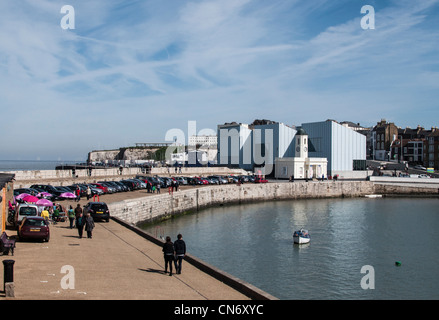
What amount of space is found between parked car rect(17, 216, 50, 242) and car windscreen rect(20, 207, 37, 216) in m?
2.79

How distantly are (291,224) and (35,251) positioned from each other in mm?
33009

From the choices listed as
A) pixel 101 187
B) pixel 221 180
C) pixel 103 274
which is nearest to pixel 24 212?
pixel 103 274

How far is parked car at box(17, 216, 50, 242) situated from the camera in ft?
69.9

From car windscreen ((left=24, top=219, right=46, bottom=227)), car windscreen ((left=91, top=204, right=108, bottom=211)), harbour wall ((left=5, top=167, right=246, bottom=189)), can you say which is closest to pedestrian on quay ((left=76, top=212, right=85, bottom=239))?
car windscreen ((left=24, top=219, right=46, bottom=227))

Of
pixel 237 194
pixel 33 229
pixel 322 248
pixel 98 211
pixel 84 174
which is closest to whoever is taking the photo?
pixel 33 229

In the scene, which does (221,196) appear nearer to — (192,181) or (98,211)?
(192,181)

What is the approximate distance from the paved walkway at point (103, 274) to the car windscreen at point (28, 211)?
2.09 m

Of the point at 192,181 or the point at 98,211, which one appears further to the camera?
the point at 192,181

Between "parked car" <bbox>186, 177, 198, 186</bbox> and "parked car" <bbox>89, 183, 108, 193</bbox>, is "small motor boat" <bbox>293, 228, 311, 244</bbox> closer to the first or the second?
"parked car" <bbox>89, 183, 108, 193</bbox>

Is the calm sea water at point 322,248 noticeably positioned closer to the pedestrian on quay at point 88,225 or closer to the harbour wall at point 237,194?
the harbour wall at point 237,194

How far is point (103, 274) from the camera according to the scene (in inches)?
651

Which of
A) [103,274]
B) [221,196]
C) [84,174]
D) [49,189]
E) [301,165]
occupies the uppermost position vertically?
[301,165]

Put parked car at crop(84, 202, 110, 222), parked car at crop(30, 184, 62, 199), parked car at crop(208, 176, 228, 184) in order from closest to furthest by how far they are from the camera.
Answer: parked car at crop(84, 202, 110, 222) < parked car at crop(30, 184, 62, 199) < parked car at crop(208, 176, 228, 184)

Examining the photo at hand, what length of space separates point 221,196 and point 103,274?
4988 cm
